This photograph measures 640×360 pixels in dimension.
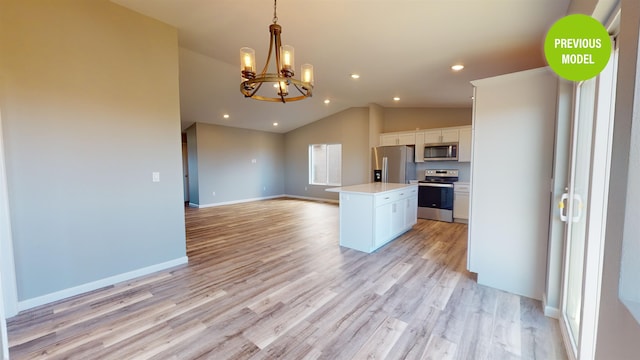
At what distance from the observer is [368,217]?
363 cm

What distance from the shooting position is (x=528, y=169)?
234cm

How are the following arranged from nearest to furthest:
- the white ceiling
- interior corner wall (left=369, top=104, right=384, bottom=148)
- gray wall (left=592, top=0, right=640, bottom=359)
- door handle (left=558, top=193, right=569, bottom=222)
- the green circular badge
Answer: gray wall (left=592, top=0, right=640, bottom=359) < the green circular badge < door handle (left=558, top=193, right=569, bottom=222) < the white ceiling < interior corner wall (left=369, top=104, right=384, bottom=148)

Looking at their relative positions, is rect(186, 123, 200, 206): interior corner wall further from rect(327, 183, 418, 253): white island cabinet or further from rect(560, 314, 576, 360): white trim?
rect(560, 314, 576, 360): white trim

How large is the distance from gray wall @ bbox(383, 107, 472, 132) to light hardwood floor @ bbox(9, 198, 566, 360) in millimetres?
3622

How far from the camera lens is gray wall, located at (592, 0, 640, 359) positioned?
0.72 m

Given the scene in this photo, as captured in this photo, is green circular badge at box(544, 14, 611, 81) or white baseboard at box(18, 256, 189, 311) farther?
white baseboard at box(18, 256, 189, 311)

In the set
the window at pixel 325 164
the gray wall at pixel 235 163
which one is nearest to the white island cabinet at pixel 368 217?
the window at pixel 325 164

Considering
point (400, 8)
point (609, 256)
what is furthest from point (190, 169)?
point (609, 256)

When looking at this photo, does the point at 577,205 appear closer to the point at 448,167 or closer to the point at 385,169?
the point at 448,167

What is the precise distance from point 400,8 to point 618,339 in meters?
2.64

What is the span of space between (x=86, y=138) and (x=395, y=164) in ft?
17.8

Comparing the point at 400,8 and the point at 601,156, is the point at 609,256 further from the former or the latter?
the point at 400,8

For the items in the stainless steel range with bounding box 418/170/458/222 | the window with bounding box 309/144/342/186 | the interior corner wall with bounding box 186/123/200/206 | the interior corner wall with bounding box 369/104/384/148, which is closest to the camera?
the stainless steel range with bounding box 418/170/458/222

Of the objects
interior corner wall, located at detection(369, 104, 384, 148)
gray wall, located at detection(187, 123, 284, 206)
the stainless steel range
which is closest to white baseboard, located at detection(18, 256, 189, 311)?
gray wall, located at detection(187, 123, 284, 206)
